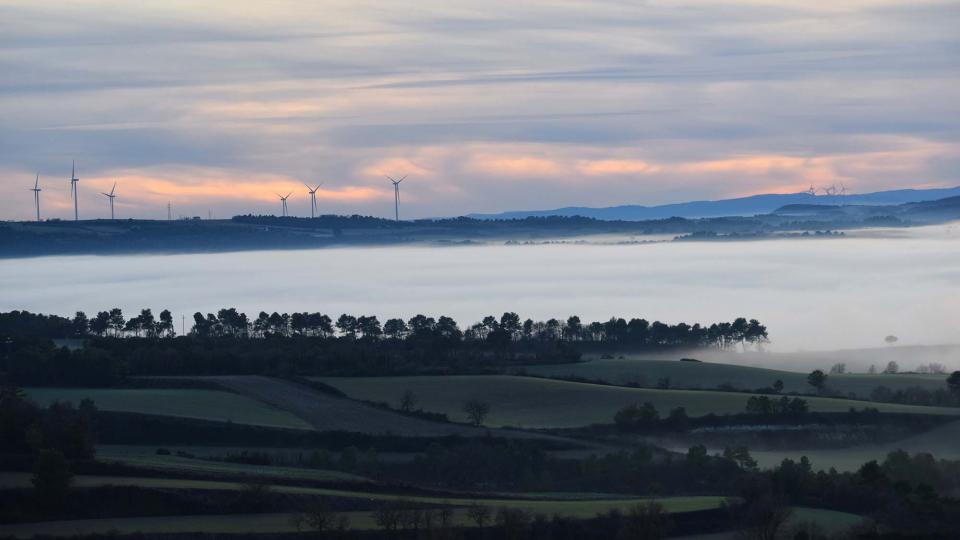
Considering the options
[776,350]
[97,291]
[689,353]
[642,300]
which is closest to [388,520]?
[689,353]

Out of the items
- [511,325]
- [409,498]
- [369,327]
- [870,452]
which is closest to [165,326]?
[369,327]

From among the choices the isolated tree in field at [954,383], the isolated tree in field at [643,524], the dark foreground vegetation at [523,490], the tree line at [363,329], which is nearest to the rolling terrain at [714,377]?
the isolated tree in field at [954,383]

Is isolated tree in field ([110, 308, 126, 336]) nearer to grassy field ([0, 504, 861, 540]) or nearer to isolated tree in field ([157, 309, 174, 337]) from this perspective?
isolated tree in field ([157, 309, 174, 337])

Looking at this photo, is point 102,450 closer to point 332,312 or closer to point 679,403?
point 679,403

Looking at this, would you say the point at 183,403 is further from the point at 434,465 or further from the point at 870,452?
the point at 870,452

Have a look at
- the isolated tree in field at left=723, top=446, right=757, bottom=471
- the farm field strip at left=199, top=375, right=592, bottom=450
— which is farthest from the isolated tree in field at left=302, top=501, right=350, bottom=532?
the farm field strip at left=199, top=375, right=592, bottom=450

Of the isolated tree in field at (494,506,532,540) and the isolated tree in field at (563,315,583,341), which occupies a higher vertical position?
the isolated tree in field at (563,315,583,341)
